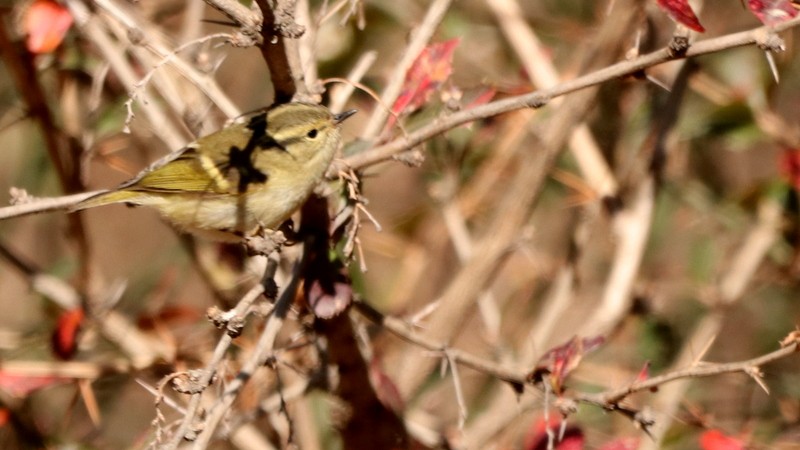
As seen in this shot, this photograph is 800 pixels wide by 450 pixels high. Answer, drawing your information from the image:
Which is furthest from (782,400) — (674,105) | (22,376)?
(22,376)

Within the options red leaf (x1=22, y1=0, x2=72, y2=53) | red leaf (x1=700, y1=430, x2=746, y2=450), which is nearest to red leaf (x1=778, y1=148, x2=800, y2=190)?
red leaf (x1=700, y1=430, x2=746, y2=450)

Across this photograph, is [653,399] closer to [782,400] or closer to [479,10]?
[782,400]

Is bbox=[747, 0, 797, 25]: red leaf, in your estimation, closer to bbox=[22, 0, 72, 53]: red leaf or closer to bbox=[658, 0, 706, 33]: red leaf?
bbox=[658, 0, 706, 33]: red leaf

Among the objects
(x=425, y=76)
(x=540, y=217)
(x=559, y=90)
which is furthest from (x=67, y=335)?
(x=540, y=217)

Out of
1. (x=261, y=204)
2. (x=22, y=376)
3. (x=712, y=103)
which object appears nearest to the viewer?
(x=261, y=204)

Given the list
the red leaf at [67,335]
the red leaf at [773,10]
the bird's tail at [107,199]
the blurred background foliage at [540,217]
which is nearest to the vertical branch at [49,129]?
the blurred background foliage at [540,217]

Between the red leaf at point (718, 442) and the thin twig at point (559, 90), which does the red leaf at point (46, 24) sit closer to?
the thin twig at point (559, 90)
